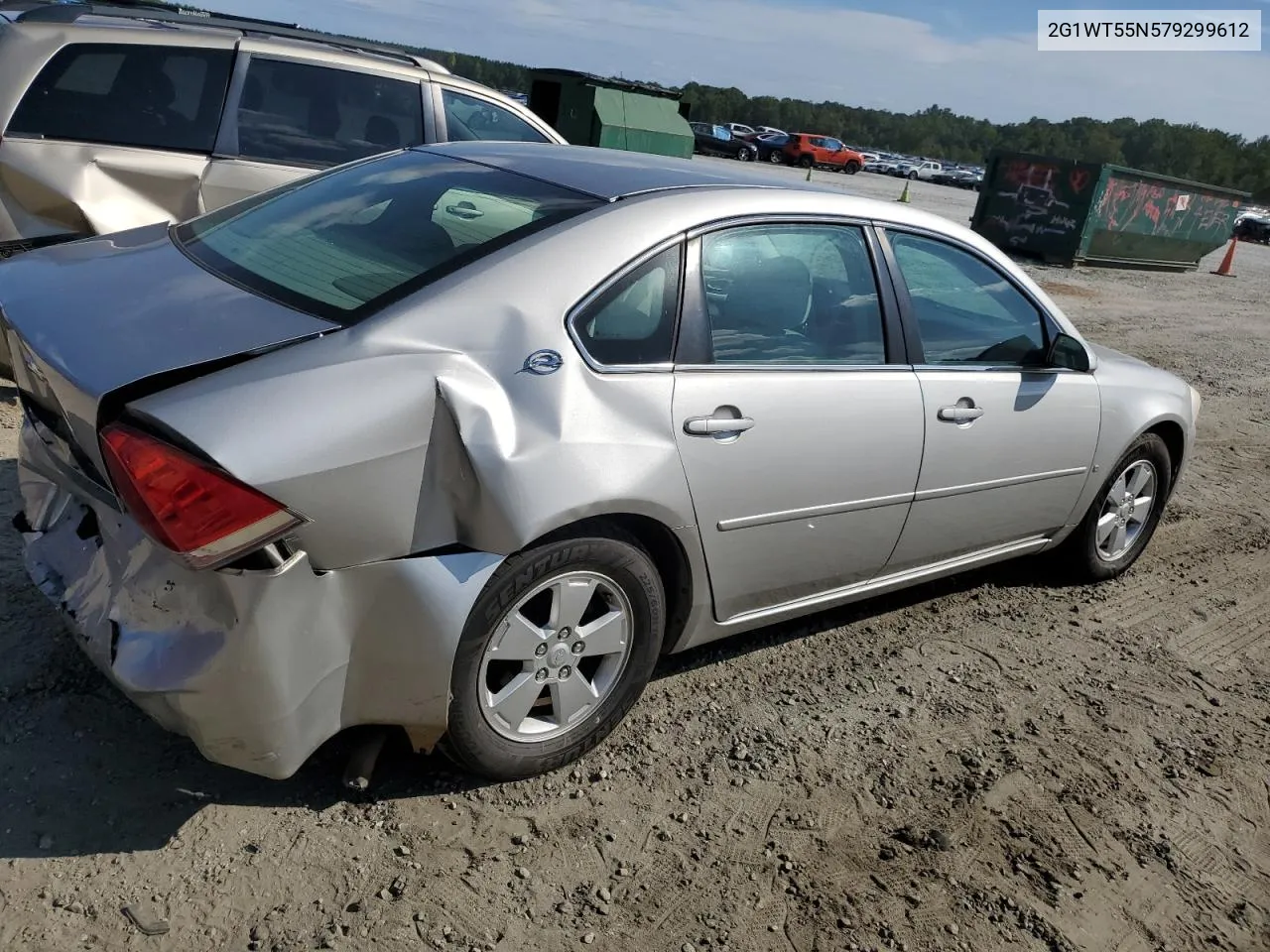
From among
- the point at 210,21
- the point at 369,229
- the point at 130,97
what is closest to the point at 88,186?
the point at 130,97

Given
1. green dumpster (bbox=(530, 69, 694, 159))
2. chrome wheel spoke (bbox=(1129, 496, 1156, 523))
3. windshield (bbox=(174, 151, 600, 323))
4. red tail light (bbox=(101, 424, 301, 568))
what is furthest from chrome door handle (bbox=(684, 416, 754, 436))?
green dumpster (bbox=(530, 69, 694, 159))

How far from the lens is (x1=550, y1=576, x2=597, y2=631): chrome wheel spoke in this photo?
111 inches

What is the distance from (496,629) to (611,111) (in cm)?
1370

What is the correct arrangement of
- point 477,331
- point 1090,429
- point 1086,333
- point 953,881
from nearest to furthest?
point 477,331, point 953,881, point 1090,429, point 1086,333

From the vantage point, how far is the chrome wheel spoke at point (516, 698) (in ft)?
9.26

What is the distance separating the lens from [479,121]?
21.6 ft

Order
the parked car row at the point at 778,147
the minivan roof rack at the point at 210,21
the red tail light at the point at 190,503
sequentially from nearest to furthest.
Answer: the red tail light at the point at 190,503 < the minivan roof rack at the point at 210,21 < the parked car row at the point at 778,147

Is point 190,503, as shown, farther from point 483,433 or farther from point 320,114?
point 320,114

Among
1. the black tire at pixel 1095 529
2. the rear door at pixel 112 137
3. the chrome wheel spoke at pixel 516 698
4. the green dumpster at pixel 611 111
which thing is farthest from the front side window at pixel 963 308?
the green dumpster at pixel 611 111

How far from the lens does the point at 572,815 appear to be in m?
2.92

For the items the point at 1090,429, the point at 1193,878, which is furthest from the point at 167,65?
the point at 1193,878

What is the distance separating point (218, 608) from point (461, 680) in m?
0.63

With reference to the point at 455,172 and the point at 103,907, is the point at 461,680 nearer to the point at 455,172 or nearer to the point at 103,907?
the point at 103,907

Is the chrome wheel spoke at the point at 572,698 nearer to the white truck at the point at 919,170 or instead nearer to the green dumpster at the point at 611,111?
the green dumpster at the point at 611,111
